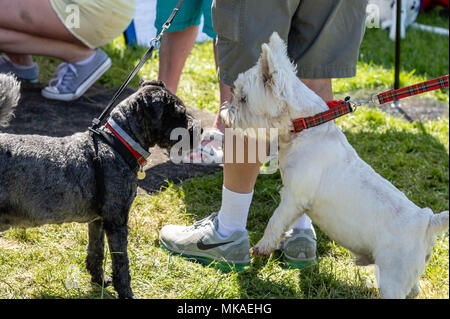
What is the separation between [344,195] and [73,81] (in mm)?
3539

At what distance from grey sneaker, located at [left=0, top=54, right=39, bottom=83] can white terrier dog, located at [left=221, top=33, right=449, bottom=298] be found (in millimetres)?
3496

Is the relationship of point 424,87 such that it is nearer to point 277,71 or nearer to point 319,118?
point 319,118

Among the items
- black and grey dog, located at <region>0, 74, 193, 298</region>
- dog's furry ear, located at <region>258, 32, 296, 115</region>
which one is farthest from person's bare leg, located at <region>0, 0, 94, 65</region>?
dog's furry ear, located at <region>258, 32, 296, 115</region>

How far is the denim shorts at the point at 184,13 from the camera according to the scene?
4.27 metres

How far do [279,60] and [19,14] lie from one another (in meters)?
3.29

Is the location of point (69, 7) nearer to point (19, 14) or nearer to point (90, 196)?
point (19, 14)

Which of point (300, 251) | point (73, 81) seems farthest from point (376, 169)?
point (73, 81)

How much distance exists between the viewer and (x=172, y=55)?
4.55 metres

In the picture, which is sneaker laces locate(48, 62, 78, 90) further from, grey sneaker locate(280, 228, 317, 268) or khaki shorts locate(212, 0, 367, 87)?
grey sneaker locate(280, 228, 317, 268)

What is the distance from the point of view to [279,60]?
8.27 ft

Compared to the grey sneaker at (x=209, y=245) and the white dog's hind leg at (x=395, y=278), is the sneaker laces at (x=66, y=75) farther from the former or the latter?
the white dog's hind leg at (x=395, y=278)

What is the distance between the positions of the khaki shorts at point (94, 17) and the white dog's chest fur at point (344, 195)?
9.56ft

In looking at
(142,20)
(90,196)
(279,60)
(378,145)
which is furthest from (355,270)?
(142,20)

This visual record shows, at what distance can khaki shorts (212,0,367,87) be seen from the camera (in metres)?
2.70
